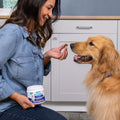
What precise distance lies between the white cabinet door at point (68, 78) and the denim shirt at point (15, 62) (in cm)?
95

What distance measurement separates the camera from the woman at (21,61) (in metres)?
1.06

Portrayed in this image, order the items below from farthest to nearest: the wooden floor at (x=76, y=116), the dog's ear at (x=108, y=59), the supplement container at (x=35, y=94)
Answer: the wooden floor at (x=76, y=116)
the dog's ear at (x=108, y=59)
the supplement container at (x=35, y=94)

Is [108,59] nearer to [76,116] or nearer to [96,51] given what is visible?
[96,51]

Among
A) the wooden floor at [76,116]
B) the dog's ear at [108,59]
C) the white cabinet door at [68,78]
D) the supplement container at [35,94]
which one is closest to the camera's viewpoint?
the supplement container at [35,94]

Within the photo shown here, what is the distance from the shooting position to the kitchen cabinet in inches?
81.4


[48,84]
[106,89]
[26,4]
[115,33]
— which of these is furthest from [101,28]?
[26,4]

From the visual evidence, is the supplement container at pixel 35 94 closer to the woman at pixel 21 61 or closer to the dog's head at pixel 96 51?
the woman at pixel 21 61

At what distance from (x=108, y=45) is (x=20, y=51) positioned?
55 centimetres

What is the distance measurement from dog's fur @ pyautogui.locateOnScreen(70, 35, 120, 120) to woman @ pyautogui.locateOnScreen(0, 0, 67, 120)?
290 millimetres

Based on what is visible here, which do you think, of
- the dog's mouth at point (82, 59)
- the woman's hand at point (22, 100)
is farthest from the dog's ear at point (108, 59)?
the woman's hand at point (22, 100)

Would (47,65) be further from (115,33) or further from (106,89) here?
(115,33)

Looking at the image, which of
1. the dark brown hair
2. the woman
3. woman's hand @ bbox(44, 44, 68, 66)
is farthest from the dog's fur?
the dark brown hair

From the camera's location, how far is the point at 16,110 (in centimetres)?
108

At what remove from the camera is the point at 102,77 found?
1.32 m
